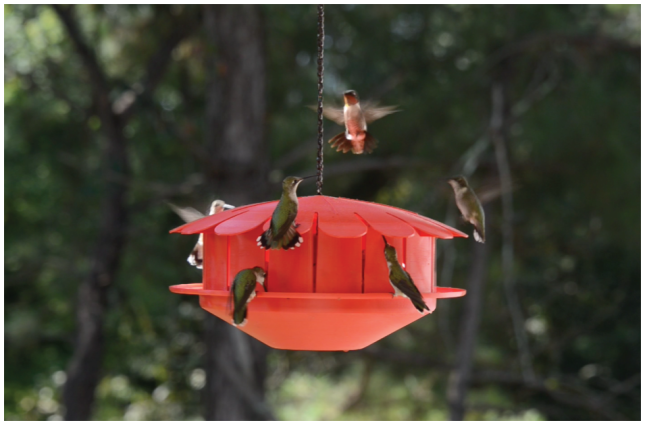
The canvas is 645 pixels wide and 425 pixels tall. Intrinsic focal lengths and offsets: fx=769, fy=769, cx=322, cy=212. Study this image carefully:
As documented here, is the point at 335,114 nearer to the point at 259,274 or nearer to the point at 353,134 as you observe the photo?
the point at 353,134

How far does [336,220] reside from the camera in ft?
7.77

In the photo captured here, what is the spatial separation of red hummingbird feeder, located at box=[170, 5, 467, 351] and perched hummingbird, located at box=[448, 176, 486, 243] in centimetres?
88

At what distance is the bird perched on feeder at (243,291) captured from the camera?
226 centimetres

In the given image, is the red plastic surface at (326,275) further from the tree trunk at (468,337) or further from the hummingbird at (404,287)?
the tree trunk at (468,337)

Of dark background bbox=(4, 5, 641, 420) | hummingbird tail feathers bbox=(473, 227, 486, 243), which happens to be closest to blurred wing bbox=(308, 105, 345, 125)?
hummingbird tail feathers bbox=(473, 227, 486, 243)

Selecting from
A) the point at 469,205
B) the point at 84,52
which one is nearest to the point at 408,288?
the point at 469,205

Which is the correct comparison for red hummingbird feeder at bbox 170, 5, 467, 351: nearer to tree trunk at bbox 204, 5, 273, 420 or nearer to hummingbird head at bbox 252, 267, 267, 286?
hummingbird head at bbox 252, 267, 267, 286

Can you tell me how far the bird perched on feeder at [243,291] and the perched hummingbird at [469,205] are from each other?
1400mm

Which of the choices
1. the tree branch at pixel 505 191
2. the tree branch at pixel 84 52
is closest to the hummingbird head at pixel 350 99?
the tree branch at pixel 505 191

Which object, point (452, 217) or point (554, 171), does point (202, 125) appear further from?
point (554, 171)

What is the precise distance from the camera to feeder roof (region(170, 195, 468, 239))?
2.32 meters

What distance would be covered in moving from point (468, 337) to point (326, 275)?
6970 mm

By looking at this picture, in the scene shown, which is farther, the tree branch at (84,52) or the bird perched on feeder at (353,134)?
the tree branch at (84,52)

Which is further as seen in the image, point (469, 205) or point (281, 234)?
point (469, 205)
